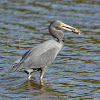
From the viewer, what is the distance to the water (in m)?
7.72

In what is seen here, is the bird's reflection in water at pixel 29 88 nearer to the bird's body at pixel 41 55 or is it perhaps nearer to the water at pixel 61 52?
the water at pixel 61 52

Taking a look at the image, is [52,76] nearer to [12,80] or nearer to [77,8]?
[12,80]

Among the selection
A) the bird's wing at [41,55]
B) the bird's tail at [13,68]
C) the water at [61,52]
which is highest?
the bird's wing at [41,55]

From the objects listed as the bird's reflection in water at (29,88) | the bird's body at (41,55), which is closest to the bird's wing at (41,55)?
the bird's body at (41,55)

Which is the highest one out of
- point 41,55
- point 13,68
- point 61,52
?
point 41,55

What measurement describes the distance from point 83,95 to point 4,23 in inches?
311

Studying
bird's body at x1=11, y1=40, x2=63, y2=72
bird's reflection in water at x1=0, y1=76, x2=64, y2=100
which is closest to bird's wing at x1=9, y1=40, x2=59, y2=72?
bird's body at x1=11, y1=40, x2=63, y2=72

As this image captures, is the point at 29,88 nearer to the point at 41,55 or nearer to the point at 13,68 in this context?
the point at 13,68

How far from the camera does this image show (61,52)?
10.9 meters

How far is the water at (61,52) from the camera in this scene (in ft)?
25.3

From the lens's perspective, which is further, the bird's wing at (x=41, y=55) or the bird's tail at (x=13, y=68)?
the bird's wing at (x=41, y=55)

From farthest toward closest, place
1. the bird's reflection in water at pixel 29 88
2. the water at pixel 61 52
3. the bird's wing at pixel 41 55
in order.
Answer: the bird's wing at pixel 41 55 → the water at pixel 61 52 → the bird's reflection in water at pixel 29 88

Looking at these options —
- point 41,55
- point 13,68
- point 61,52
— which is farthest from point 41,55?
point 61,52

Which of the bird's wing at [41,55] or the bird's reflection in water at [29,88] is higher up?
the bird's wing at [41,55]
